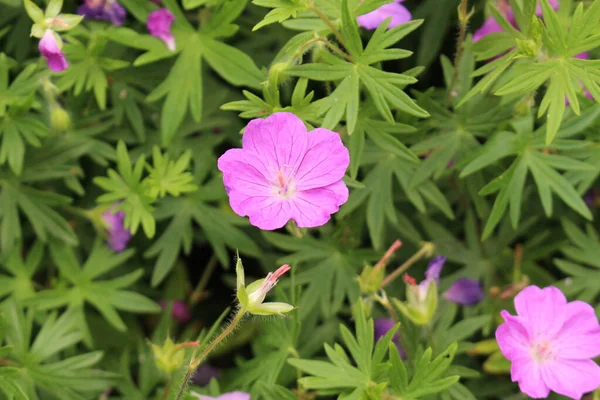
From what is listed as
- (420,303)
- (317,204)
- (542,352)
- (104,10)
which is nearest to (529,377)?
A: (542,352)

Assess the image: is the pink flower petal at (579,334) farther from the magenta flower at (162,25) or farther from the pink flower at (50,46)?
the pink flower at (50,46)

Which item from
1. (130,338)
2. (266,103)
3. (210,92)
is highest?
(266,103)

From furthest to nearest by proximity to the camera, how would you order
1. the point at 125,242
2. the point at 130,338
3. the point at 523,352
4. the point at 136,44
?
the point at 130,338
the point at 125,242
the point at 136,44
the point at 523,352

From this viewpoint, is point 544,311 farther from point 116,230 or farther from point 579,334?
point 116,230

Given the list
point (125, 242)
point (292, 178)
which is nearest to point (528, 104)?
point (292, 178)

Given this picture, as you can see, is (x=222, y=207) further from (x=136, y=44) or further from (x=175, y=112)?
(x=136, y=44)

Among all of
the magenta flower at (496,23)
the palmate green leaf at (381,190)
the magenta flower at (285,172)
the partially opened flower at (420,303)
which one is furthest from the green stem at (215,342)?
the magenta flower at (496,23)
